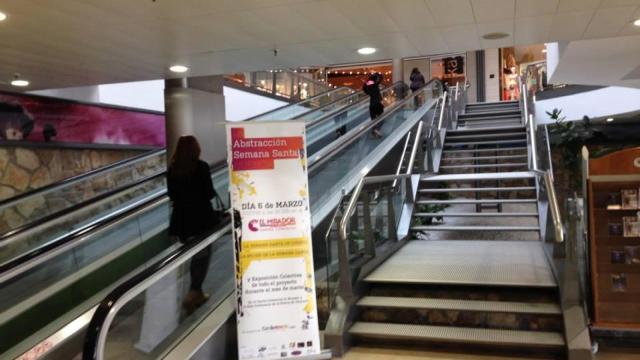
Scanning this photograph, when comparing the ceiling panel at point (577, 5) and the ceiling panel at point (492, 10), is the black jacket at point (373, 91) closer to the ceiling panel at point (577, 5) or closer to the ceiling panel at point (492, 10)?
the ceiling panel at point (492, 10)

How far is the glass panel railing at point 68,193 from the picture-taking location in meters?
5.49

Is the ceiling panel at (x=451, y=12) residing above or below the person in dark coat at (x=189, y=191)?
above

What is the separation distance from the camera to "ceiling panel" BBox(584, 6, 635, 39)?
411cm

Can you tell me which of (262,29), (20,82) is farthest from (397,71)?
(262,29)

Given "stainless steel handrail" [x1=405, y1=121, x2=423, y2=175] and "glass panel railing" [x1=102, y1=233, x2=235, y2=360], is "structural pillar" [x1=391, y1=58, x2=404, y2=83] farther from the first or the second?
"glass panel railing" [x1=102, y1=233, x2=235, y2=360]

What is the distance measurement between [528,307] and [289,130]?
2.29 meters

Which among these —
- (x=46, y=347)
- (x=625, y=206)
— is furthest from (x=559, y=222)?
(x=46, y=347)

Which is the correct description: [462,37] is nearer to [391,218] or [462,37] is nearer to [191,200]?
[391,218]

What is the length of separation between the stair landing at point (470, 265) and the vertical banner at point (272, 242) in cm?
109

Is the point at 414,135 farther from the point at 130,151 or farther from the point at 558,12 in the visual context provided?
the point at 130,151

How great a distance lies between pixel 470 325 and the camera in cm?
416

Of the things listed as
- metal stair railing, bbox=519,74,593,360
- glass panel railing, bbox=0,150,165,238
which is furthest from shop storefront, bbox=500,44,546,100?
metal stair railing, bbox=519,74,593,360

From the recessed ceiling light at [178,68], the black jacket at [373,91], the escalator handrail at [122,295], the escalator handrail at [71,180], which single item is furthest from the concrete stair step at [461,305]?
the black jacket at [373,91]

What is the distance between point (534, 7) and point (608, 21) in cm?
87
